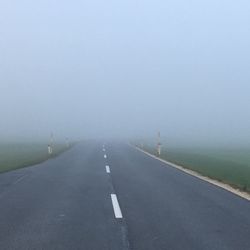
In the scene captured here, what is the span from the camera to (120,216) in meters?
10.5

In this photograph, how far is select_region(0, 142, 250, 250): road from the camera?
800 centimetres

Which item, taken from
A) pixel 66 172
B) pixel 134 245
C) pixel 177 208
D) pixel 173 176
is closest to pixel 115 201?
pixel 177 208

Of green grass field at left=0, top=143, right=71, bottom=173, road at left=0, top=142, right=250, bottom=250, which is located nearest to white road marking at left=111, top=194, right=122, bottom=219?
road at left=0, top=142, right=250, bottom=250

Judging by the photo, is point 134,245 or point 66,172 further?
point 66,172

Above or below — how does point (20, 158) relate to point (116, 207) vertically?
above

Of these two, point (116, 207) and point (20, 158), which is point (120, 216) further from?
point (20, 158)

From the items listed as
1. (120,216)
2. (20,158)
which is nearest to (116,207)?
(120,216)

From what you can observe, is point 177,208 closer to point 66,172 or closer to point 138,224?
point 138,224

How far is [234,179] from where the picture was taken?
2020 cm

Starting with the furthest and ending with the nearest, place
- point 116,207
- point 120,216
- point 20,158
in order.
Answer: point 20,158
point 116,207
point 120,216

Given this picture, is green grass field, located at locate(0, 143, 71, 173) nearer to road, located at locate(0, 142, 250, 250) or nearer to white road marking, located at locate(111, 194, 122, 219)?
road, located at locate(0, 142, 250, 250)

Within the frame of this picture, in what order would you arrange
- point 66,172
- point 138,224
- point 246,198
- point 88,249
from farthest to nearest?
1. point 66,172
2. point 246,198
3. point 138,224
4. point 88,249

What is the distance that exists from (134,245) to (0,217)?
3.72m

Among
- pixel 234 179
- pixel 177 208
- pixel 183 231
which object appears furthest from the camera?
pixel 234 179
